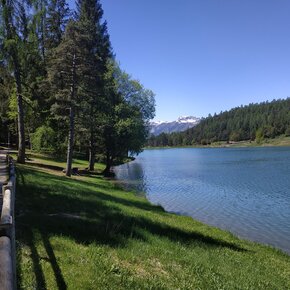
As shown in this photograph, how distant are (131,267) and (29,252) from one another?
94.7 inches

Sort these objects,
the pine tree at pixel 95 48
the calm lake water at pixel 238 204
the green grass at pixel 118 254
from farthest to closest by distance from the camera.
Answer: the pine tree at pixel 95 48, the calm lake water at pixel 238 204, the green grass at pixel 118 254

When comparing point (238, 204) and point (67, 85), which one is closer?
A: point (238, 204)

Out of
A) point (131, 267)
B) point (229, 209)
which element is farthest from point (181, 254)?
point (229, 209)

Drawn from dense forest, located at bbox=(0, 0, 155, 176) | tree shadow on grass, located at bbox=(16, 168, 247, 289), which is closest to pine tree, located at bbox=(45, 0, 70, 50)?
dense forest, located at bbox=(0, 0, 155, 176)

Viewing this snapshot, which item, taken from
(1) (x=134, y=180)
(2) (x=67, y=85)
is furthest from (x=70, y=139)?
(1) (x=134, y=180)

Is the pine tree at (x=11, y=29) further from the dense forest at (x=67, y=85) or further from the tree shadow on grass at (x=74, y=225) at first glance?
the tree shadow on grass at (x=74, y=225)

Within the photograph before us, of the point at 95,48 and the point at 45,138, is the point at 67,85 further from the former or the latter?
the point at 45,138

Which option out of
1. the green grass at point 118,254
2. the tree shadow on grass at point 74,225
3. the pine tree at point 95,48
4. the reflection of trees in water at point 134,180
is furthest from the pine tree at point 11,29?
the reflection of trees in water at point 134,180

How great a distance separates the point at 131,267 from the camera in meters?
8.75

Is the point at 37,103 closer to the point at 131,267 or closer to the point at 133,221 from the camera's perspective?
the point at 133,221

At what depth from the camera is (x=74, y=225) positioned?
36.7 feet

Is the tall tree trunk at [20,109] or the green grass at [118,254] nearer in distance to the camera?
the green grass at [118,254]

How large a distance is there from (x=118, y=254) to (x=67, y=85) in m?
25.8

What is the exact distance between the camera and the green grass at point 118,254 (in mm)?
7555
